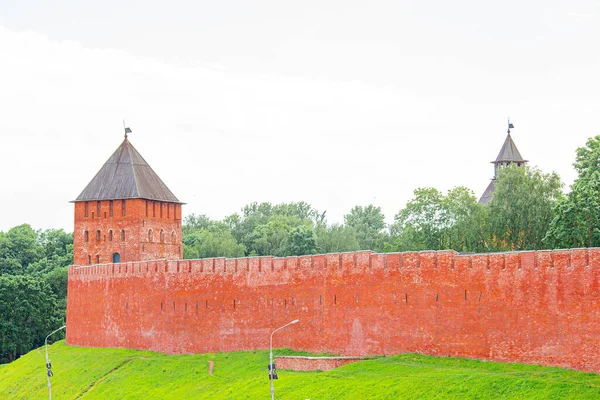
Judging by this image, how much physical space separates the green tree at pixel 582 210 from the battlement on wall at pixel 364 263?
264 inches

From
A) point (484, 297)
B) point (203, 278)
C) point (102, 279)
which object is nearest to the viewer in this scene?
point (484, 297)

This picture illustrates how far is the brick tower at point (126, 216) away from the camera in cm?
5538

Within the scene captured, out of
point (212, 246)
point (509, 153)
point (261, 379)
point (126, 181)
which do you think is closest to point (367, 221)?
point (212, 246)

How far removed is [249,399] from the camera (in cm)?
3591

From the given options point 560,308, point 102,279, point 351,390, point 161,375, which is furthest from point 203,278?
point 560,308

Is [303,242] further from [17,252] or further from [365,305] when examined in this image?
[365,305]

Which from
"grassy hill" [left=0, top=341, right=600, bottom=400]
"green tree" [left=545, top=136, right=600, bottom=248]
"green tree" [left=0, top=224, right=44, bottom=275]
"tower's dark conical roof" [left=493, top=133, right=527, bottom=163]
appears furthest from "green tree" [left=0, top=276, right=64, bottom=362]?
"green tree" [left=545, top=136, right=600, bottom=248]

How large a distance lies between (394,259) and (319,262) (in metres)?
4.01

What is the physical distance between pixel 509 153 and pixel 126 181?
2754 centimetres

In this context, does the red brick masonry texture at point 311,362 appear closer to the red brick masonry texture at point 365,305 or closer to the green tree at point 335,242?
the red brick masonry texture at point 365,305

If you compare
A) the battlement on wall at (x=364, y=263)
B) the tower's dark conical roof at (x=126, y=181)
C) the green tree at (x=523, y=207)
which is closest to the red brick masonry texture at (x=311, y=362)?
the battlement on wall at (x=364, y=263)

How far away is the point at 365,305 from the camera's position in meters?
39.3

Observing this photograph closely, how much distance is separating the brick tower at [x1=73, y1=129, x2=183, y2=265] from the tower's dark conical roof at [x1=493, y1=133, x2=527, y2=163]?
24166 mm

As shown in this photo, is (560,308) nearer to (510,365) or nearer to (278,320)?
(510,365)
